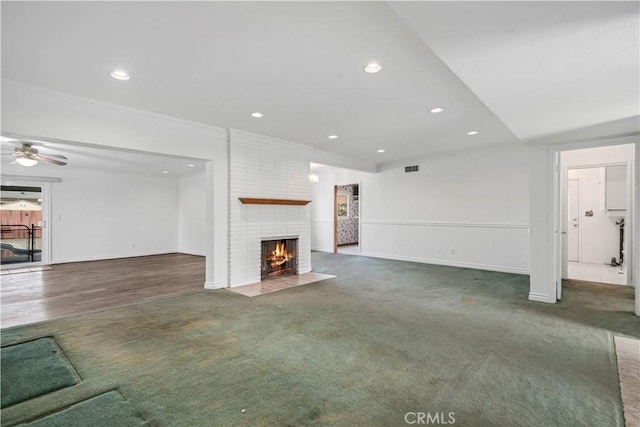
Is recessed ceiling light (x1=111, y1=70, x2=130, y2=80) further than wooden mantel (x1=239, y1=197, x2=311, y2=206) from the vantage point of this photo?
No

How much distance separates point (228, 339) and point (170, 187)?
822 centimetres

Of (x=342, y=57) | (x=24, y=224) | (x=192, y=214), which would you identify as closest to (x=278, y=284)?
(x=342, y=57)

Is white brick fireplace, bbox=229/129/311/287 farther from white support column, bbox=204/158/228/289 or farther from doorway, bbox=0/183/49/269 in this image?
doorway, bbox=0/183/49/269

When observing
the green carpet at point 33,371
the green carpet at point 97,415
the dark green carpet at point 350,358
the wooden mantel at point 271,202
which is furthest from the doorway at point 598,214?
the green carpet at point 33,371

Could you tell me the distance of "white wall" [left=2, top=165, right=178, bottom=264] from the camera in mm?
7805

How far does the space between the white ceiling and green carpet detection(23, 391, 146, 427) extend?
8.58 feet

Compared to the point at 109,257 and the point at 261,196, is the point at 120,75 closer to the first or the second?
the point at 261,196

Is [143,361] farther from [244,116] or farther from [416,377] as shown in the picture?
[244,116]

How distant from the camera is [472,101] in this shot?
148 inches

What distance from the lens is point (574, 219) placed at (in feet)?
23.6

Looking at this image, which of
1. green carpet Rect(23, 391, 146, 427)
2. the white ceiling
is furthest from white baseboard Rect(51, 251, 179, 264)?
green carpet Rect(23, 391, 146, 427)

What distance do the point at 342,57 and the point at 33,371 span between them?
142 inches

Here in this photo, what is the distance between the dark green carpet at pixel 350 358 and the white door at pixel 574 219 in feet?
10.6

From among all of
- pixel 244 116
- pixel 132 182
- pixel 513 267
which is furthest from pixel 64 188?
pixel 513 267
